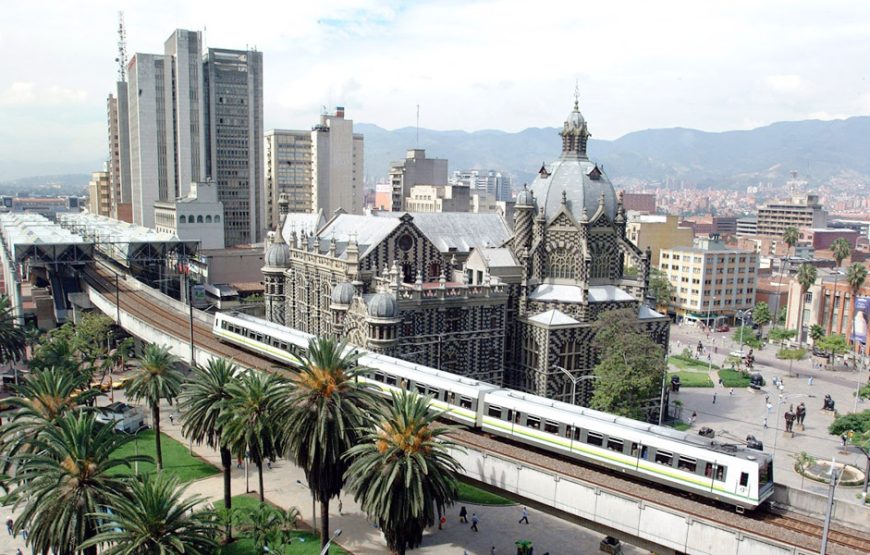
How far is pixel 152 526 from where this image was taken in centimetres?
3388

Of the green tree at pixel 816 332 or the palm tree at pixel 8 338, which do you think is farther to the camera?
the green tree at pixel 816 332

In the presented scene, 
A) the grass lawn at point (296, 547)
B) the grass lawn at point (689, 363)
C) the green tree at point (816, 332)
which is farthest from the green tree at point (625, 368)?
the green tree at point (816, 332)

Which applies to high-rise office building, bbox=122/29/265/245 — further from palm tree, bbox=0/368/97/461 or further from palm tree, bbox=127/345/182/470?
palm tree, bbox=0/368/97/461

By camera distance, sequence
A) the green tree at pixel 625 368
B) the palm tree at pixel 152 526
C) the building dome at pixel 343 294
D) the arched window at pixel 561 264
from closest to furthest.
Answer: the palm tree at pixel 152 526 → the green tree at pixel 625 368 → the building dome at pixel 343 294 → the arched window at pixel 561 264

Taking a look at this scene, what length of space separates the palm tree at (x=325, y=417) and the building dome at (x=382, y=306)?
2347cm

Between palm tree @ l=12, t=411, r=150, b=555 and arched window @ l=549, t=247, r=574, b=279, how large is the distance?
55658 mm

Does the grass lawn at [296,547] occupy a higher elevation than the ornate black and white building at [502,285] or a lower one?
lower

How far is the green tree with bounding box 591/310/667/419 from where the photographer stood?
222ft

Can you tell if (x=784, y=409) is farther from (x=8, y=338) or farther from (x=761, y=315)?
(x=8, y=338)

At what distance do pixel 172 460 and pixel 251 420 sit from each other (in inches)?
905

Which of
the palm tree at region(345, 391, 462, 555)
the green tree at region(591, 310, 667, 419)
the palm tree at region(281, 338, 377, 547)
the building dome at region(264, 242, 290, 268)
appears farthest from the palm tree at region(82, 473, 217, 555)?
the building dome at region(264, 242, 290, 268)

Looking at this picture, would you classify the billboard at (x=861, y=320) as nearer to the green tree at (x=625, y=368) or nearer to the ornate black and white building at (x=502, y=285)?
the ornate black and white building at (x=502, y=285)

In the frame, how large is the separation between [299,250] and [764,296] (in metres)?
113

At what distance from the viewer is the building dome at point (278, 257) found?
98312 mm
